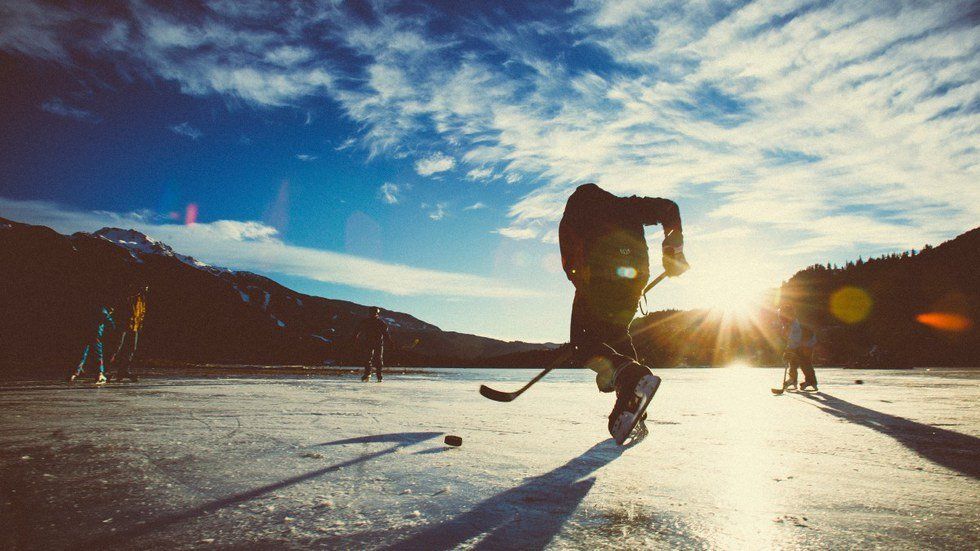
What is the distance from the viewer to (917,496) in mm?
1711

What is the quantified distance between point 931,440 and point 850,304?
91.3 metres

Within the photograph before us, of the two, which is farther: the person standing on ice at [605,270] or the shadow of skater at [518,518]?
the person standing on ice at [605,270]

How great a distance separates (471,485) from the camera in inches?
70.2

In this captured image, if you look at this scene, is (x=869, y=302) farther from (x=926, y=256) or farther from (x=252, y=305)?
(x=252, y=305)

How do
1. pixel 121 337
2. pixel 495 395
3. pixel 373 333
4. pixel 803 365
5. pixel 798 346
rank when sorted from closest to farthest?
pixel 495 395, pixel 803 365, pixel 798 346, pixel 121 337, pixel 373 333

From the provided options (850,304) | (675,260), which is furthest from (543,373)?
(850,304)

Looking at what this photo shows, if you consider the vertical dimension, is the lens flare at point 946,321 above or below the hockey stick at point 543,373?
above

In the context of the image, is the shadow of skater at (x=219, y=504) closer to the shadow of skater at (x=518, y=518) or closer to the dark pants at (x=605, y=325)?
the shadow of skater at (x=518, y=518)

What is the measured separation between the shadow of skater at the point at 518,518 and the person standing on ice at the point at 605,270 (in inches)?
43.1

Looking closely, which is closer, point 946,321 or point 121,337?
point 121,337

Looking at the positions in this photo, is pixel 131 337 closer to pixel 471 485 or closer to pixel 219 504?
pixel 219 504

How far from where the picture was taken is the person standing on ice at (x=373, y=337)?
12.8m

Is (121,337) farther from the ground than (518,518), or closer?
farther from the ground

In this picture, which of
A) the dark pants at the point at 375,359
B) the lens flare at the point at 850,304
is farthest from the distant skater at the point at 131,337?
the lens flare at the point at 850,304
